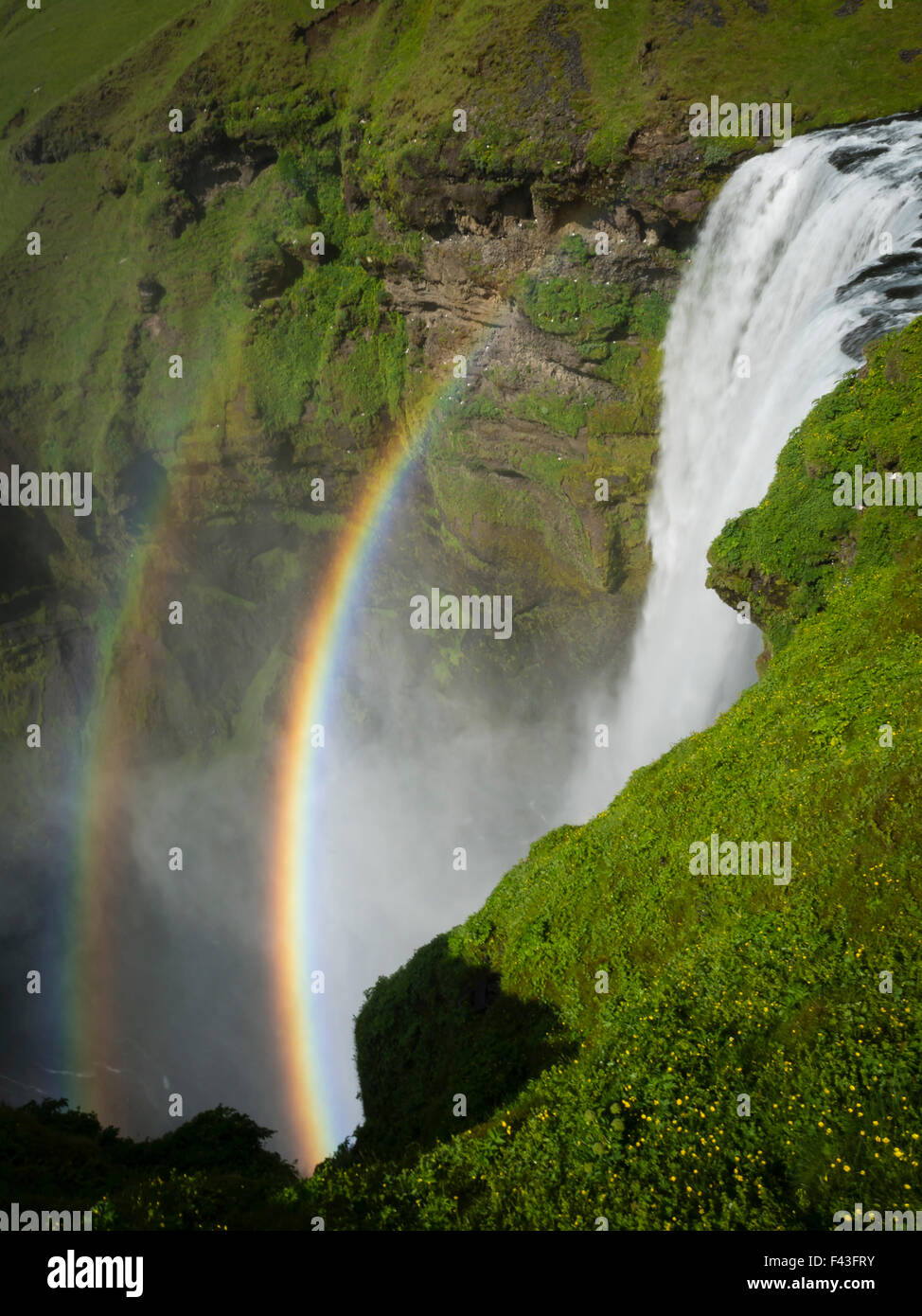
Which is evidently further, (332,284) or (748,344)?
(332,284)

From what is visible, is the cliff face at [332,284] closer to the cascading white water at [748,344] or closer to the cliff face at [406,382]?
the cliff face at [406,382]

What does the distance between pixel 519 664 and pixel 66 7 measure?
54.5m

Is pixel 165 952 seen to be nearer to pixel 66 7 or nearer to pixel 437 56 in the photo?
pixel 437 56

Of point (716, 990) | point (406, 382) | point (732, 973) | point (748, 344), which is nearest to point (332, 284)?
point (406, 382)

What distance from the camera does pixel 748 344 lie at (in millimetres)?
20516

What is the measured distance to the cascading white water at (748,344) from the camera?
1561cm

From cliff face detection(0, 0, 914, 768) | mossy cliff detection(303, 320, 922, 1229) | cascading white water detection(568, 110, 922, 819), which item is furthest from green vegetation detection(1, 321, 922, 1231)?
cliff face detection(0, 0, 914, 768)

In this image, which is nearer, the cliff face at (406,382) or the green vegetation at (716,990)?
the green vegetation at (716,990)

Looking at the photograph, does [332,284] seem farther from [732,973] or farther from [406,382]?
[732,973]

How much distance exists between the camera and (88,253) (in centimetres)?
4509

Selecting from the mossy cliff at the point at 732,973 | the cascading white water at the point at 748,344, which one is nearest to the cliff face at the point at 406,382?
the mossy cliff at the point at 732,973

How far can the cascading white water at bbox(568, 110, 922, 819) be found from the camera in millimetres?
15609

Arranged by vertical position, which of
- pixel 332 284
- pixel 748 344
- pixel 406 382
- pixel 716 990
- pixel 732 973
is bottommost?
pixel 716 990

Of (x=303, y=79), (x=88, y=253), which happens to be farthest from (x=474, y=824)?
(x=88, y=253)
